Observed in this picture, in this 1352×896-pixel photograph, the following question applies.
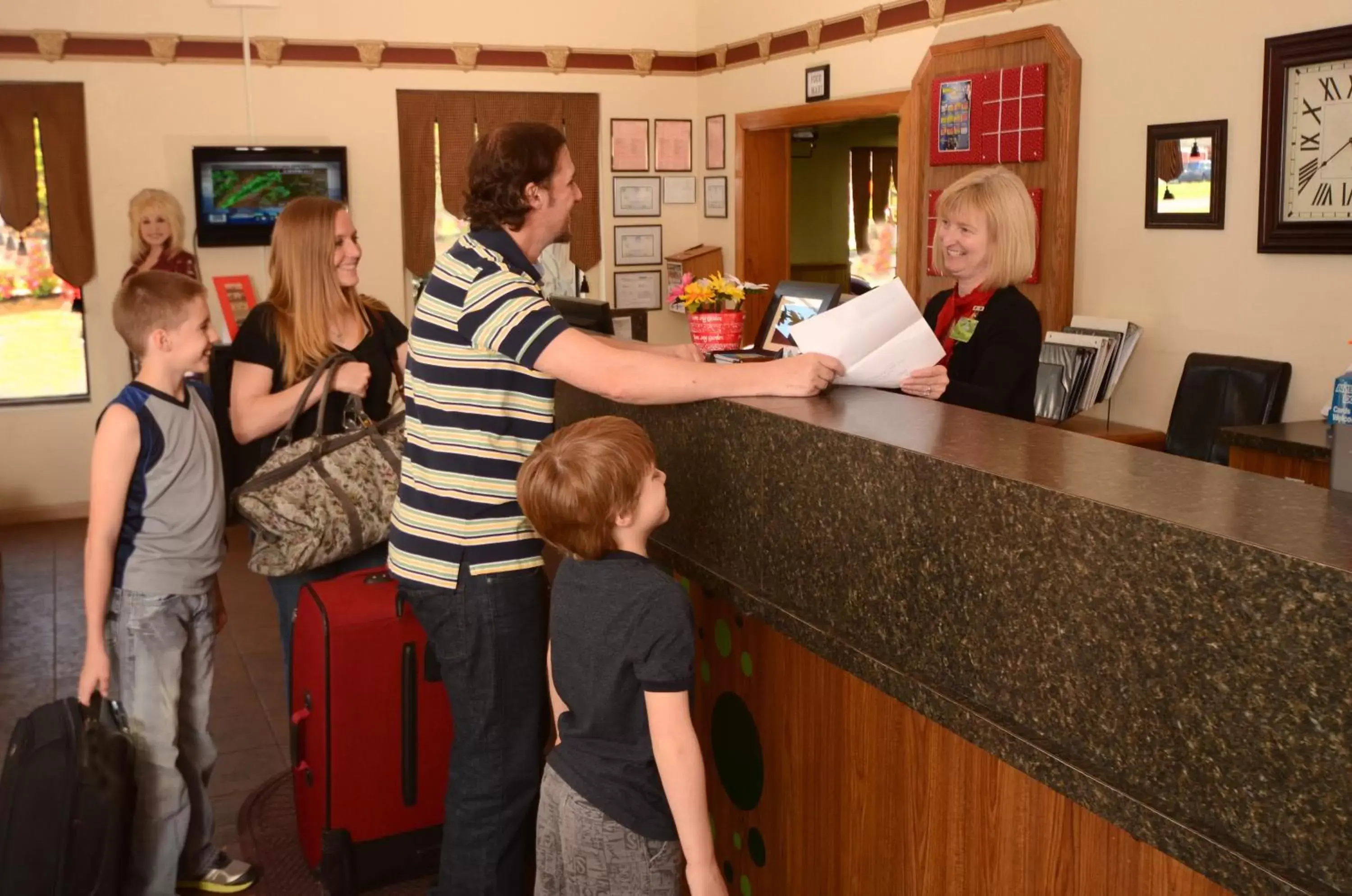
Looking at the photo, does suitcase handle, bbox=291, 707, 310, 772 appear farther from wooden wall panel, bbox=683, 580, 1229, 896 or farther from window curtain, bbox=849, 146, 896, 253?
window curtain, bbox=849, 146, 896, 253

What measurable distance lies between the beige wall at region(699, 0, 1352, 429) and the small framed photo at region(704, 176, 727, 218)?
269cm

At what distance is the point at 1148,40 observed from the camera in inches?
192

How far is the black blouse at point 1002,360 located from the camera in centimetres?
244

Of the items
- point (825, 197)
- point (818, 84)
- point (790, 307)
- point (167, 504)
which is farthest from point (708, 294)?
point (825, 197)

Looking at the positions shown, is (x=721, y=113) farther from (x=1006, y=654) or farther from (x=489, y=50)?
(x=1006, y=654)

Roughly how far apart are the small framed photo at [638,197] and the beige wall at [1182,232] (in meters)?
3.06

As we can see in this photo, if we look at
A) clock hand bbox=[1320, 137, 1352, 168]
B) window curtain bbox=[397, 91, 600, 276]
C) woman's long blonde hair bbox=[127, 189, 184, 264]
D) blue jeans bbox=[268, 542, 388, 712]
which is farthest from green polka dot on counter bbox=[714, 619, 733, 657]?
window curtain bbox=[397, 91, 600, 276]

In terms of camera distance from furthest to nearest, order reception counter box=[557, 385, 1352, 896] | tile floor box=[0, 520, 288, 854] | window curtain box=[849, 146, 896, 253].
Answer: window curtain box=[849, 146, 896, 253] < tile floor box=[0, 520, 288, 854] < reception counter box=[557, 385, 1352, 896]

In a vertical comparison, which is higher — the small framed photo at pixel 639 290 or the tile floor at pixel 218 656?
the small framed photo at pixel 639 290

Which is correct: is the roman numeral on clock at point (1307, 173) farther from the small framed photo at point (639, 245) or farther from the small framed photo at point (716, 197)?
the small framed photo at point (639, 245)

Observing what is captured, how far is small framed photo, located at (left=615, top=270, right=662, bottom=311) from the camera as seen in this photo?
849 centimetres

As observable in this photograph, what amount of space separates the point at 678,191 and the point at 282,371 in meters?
5.97

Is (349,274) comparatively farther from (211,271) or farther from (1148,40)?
(211,271)

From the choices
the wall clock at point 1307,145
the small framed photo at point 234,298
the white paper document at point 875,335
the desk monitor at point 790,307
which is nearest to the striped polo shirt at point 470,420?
the white paper document at point 875,335
